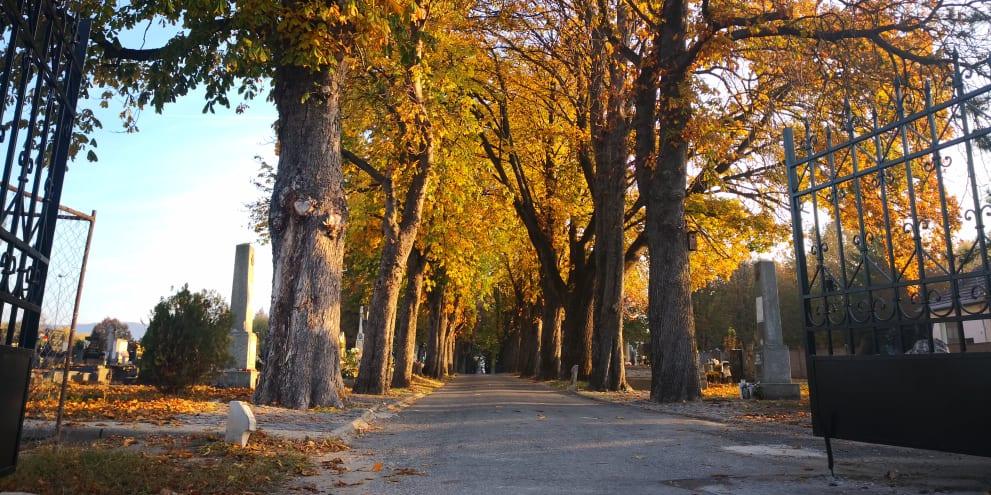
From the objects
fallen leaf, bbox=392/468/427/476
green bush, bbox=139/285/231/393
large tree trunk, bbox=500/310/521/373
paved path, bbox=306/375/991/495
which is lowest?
fallen leaf, bbox=392/468/427/476

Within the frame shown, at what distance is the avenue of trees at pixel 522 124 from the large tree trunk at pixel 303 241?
0.04m

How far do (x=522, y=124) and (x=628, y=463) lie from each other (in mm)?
21011

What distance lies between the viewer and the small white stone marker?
677cm

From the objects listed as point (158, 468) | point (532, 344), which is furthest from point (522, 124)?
point (158, 468)

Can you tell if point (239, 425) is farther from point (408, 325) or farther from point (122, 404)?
point (408, 325)

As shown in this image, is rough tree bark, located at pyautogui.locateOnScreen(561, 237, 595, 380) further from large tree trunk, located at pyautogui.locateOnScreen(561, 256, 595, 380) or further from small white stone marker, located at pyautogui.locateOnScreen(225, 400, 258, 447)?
small white stone marker, located at pyautogui.locateOnScreen(225, 400, 258, 447)

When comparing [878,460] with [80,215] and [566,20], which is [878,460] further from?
[566,20]

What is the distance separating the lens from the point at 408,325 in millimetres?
24078

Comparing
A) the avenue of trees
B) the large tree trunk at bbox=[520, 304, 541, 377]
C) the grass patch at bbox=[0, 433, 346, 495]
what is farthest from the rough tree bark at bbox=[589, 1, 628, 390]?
the large tree trunk at bbox=[520, 304, 541, 377]

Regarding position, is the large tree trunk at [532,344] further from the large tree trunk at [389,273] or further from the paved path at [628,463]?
the paved path at [628,463]

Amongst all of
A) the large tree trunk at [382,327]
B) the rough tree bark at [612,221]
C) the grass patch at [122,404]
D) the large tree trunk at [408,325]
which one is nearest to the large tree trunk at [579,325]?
the rough tree bark at [612,221]

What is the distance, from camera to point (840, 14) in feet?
42.9

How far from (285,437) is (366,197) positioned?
1599 cm

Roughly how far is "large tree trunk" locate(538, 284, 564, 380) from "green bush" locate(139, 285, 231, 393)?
19.6 meters
